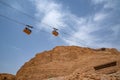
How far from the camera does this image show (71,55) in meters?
66.6

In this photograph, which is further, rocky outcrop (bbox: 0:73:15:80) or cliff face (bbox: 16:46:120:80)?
rocky outcrop (bbox: 0:73:15:80)

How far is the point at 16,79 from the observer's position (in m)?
64.7

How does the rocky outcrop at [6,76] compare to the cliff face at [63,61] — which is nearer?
the cliff face at [63,61]

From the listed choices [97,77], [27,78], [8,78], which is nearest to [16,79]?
[8,78]

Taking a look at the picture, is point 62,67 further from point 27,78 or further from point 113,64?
point 113,64

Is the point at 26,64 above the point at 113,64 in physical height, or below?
above

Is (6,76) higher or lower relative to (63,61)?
lower

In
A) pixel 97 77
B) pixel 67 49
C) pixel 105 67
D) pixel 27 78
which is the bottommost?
pixel 97 77

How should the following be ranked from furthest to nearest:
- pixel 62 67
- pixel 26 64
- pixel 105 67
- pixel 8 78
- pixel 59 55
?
pixel 26 64
pixel 59 55
pixel 8 78
pixel 62 67
pixel 105 67

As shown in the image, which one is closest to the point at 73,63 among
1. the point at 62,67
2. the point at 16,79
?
the point at 62,67

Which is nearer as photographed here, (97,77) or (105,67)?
(97,77)

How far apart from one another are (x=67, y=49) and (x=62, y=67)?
38.4 feet

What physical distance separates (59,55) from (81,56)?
8.54 m

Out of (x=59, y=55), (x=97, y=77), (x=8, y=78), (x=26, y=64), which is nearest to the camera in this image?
(x=97, y=77)
